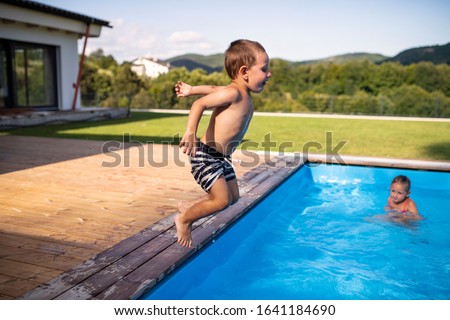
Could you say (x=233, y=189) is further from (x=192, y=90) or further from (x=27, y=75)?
(x=27, y=75)

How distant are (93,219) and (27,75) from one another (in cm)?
1246

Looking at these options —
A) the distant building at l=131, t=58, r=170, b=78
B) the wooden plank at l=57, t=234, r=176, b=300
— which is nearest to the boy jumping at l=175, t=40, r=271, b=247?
the wooden plank at l=57, t=234, r=176, b=300

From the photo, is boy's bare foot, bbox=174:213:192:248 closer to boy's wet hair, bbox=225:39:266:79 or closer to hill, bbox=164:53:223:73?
boy's wet hair, bbox=225:39:266:79

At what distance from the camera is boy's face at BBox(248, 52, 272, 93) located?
252cm

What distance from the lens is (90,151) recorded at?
283 inches

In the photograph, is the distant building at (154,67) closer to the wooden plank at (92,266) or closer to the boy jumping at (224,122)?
the boy jumping at (224,122)

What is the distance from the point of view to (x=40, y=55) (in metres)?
14.3

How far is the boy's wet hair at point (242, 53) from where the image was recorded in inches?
99.1

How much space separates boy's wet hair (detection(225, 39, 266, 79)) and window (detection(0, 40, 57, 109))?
42.0 feet

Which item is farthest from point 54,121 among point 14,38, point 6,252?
point 6,252

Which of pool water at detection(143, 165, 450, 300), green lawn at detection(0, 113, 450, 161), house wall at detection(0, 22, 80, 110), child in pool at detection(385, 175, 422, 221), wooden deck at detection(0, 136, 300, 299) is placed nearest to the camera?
wooden deck at detection(0, 136, 300, 299)

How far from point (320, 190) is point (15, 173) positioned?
459cm

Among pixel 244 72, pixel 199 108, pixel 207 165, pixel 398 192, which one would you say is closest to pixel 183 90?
pixel 199 108

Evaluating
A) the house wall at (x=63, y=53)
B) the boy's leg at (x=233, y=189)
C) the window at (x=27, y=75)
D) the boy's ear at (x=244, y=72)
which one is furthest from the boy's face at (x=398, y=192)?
the house wall at (x=63, y=53)
